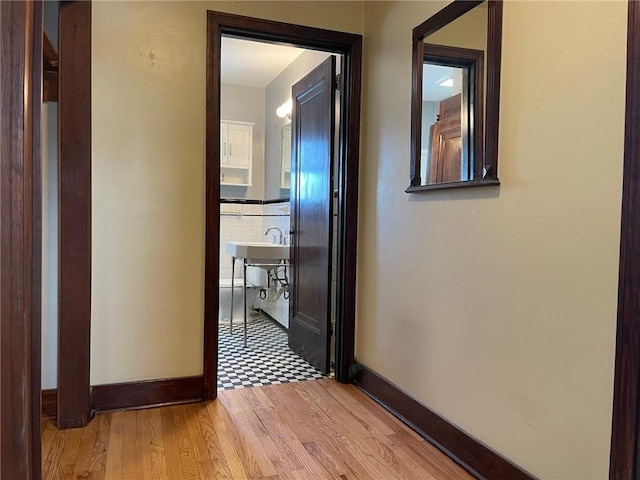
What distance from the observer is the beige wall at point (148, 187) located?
2408mm

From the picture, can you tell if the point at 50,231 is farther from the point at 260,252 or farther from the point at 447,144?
the point at 447,144

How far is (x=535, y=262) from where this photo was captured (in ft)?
5.40

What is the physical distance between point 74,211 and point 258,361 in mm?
1692

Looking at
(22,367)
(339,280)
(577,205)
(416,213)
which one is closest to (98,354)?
(339,280)

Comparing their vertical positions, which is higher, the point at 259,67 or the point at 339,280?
the point at 259,67

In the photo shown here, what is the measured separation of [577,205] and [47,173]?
2307 mm

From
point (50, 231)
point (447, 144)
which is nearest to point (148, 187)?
point (50, 231)

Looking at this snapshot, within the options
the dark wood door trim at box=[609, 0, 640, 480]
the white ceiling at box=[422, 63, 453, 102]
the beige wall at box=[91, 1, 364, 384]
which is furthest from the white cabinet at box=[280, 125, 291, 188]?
the dark wood door trim at box=[609, 0, 640, 480]

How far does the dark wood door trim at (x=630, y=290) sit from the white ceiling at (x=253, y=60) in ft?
9.99

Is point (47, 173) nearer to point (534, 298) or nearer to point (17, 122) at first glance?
point (17, 122)

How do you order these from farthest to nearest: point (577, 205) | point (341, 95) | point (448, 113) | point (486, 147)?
point (341, 95), point (448, 113), point (486, 147), point (577, 205)

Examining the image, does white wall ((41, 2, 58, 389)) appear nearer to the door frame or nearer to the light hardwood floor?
the light hardwood floor

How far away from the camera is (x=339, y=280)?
2980mm

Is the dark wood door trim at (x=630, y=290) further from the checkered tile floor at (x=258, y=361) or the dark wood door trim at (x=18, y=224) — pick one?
the checkered tile floor at (x=258, y=361)
